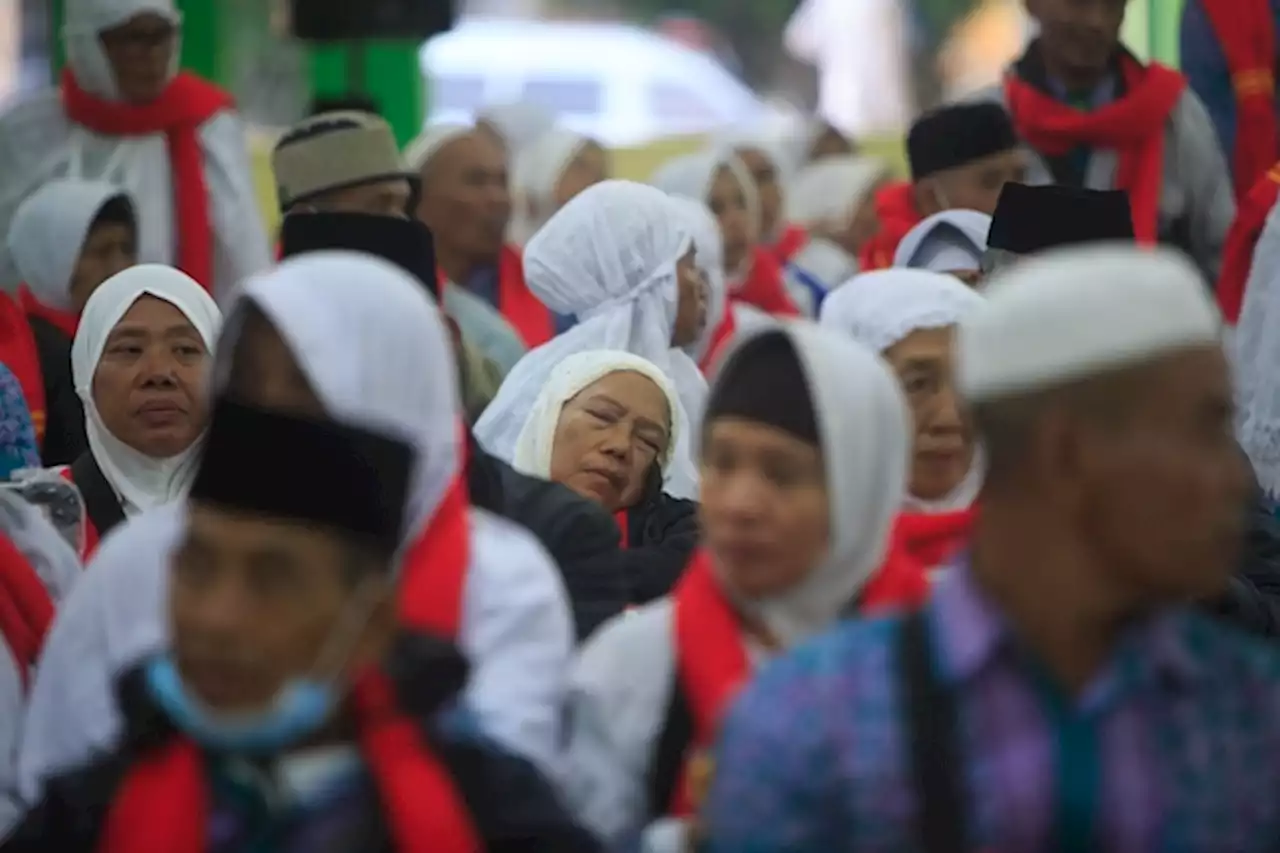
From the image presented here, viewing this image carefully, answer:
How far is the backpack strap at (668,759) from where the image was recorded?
330cm

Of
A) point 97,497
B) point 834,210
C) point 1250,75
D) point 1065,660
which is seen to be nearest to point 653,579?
point 97,497

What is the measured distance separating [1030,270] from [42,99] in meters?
5.70

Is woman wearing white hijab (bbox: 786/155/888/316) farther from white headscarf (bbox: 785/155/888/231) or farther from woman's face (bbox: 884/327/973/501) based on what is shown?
woman's face (bbox: 884/327/973/501)

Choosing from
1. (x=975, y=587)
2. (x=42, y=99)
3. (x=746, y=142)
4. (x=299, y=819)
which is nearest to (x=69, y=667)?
(x=299, y=819)

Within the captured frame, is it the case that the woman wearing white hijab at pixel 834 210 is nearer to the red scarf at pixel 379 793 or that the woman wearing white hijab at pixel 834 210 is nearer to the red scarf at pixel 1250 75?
the red scarf at pixel 1250 75

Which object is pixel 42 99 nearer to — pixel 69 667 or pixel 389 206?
pixel 389 206

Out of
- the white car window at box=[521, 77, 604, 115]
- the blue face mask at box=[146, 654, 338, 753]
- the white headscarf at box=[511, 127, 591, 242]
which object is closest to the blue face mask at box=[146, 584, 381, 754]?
the blue face mask at box=[146, 654, 338, 753]

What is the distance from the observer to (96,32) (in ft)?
25.5

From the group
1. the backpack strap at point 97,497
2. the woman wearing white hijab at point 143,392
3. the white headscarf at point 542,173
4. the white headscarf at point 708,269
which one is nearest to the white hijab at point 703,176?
the white headscarf at point 542,173

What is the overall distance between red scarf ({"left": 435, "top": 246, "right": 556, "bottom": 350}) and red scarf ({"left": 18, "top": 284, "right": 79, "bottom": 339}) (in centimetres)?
149

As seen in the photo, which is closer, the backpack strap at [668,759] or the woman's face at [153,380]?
the backpack strap at [668,759]

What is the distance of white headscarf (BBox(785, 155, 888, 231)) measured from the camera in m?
11.1

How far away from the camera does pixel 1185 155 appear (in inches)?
278

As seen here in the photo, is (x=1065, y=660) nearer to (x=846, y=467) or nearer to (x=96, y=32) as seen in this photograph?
(x=846, y=467)
